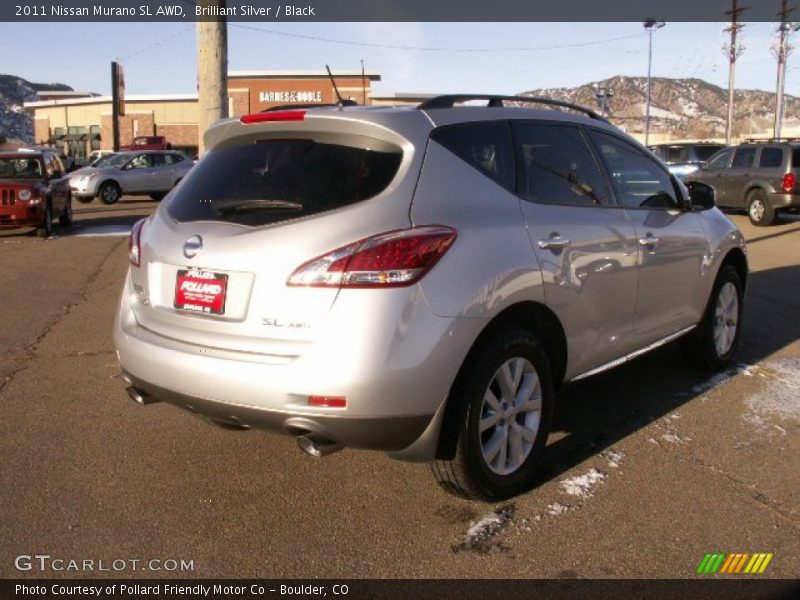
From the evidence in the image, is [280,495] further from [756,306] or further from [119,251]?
[119,251]

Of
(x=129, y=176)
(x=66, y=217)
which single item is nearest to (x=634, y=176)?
(x=66, y=217)

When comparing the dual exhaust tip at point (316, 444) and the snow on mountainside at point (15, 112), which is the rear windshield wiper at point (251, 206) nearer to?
the dual exhaust tip at point (316, 444)

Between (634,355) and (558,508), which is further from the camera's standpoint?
(634,355)

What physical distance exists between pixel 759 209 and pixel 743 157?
5.45ft

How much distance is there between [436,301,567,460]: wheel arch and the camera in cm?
329

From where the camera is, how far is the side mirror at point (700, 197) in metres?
5.28

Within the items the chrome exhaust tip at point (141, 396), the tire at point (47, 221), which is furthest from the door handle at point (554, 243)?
the tire at point (47, 221)

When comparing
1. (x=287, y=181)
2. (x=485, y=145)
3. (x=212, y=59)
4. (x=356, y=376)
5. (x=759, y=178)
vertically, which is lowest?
(x=356, y=376)

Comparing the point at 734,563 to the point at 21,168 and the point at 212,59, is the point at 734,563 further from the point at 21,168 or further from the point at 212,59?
the point at 21,168

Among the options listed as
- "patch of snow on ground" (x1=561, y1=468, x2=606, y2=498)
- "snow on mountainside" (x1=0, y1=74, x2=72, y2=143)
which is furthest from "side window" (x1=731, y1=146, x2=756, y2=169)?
"snow on mountainside" (x1=0, y1=74, x2=72, y2=143)

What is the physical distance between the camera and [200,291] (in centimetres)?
333

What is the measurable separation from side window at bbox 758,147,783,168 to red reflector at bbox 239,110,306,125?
16.0m

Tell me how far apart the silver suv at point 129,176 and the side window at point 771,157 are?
16.4m
